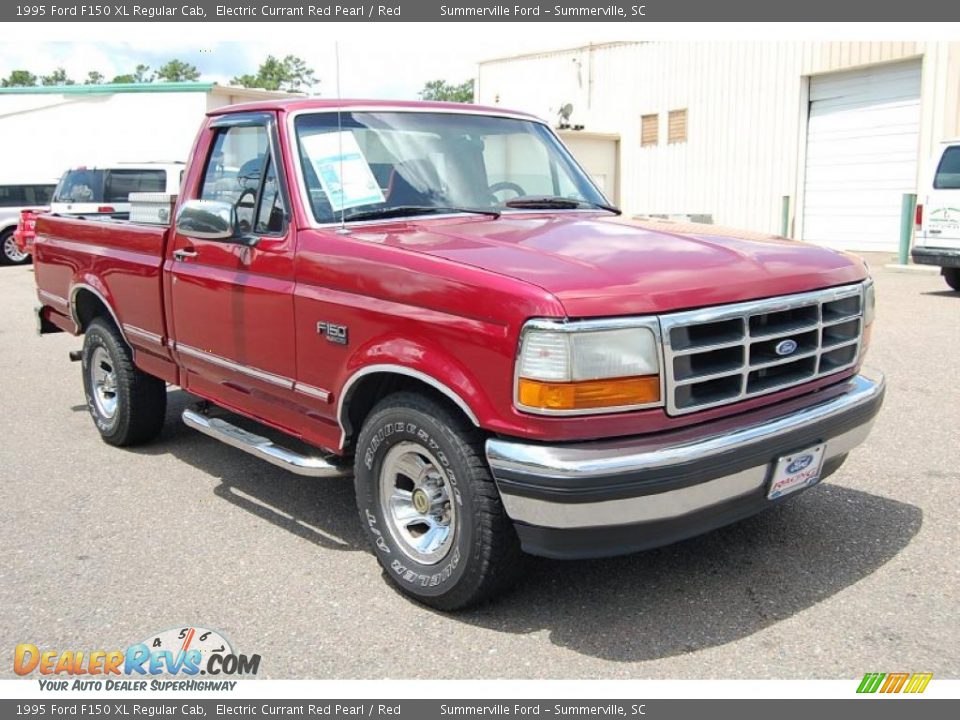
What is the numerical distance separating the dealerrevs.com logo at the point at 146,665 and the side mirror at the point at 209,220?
1.81 m

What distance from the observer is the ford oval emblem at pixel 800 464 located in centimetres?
339

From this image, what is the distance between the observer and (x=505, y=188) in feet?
15.0

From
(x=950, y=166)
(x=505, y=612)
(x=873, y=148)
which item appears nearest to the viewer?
(x=505, y=612)

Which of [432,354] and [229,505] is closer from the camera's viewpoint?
[432,354]

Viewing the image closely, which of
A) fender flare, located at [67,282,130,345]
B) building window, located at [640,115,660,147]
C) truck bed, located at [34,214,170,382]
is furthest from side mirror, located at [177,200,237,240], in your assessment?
building window, located at [640,115,660,147]

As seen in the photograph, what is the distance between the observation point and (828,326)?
11.8 ft

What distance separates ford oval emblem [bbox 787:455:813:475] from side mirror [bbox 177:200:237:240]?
263 cm

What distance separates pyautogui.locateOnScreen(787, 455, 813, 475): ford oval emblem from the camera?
134 inches

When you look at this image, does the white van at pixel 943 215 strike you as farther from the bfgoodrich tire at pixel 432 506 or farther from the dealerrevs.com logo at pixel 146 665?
the dealerrevs.com logo at pixel 146 665

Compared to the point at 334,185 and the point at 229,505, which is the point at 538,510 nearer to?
the point at 334,185

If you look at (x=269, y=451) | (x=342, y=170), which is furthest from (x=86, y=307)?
(x=342, y=170)

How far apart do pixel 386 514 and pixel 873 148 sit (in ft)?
59.7

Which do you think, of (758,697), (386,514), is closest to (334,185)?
(386,514)

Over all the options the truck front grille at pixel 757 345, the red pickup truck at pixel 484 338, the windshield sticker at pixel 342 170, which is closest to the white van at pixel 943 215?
the red pickup truck at pixel 484 338
